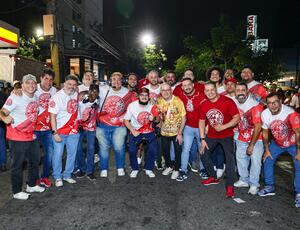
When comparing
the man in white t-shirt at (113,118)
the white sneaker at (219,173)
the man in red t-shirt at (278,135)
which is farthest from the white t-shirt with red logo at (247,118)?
the man in white t-shirt at (113,118)

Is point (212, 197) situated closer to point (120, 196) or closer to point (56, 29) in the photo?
point (120, 196)

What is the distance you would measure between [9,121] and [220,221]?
348cm

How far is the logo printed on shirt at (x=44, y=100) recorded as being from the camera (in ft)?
Answer: 16.7

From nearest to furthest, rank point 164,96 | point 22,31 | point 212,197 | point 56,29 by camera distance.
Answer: point 212,197 < point 164,96 < point 56,29 < point 22,31

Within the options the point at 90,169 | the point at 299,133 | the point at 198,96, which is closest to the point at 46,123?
the point at 90,169

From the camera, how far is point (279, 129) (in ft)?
14.6

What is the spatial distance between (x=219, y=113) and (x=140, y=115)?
1.63 metres

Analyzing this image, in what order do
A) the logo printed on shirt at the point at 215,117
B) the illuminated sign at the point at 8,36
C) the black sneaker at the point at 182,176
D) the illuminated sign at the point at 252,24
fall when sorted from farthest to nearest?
the illuminated sign at the point at 252,24 < the illuminated sign at the point at 8,36 < the black sneaker at the point at 182,176 < the logo printed on shirt at the point at 215,117

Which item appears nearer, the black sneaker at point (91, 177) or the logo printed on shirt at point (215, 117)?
the logo printed on shirt at point (215, 117)

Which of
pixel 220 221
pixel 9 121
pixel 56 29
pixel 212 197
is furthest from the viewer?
pixel 56 29

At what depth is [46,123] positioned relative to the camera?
5129 mm

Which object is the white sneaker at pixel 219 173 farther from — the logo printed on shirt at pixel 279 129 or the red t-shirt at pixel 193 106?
the logo printed on shirt at pixel 279 129

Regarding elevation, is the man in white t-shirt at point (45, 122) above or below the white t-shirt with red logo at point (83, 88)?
below

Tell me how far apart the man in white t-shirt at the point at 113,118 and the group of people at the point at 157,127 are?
0.07 ft
